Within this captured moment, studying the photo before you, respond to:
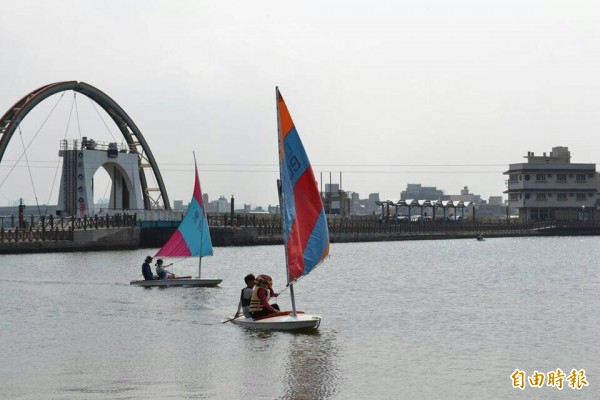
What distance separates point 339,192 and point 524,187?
161ft

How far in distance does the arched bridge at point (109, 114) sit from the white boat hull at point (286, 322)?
66.4 metres

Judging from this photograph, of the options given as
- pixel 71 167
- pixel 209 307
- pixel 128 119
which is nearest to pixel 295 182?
pixel 209 307

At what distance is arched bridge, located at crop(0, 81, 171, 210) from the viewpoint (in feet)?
307

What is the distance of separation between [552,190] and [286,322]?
132382 millimetres

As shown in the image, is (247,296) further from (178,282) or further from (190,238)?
(190,238)

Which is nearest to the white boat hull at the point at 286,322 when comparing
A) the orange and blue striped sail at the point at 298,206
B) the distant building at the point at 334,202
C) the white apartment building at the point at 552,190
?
the orange and blue striped sail at the point at 298,206

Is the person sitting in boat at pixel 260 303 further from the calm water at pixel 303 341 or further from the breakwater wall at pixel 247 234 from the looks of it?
the breakwater wall at pixel 247 234

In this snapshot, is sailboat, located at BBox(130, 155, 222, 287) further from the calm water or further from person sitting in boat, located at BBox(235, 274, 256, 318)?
person sitting in boat, located at BBox(235, 274, 256, 318)

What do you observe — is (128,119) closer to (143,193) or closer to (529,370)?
(143,193)

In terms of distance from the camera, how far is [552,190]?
157 meters

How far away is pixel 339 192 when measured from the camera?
196375mm

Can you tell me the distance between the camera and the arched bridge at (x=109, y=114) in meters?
93.7

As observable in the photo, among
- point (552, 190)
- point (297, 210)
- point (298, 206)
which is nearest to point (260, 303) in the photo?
point (297, 210)

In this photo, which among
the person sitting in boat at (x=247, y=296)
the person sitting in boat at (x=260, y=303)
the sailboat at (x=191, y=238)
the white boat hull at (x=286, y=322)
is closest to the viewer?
the white boat hull at (x=286, y=322)
